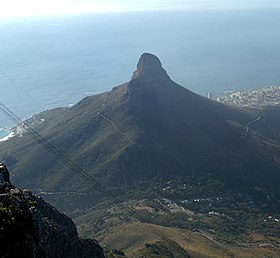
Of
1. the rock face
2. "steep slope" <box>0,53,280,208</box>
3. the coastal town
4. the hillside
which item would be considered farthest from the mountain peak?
the rock face

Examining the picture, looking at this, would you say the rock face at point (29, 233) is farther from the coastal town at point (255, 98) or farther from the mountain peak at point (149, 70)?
the coastal town at point (255, 98)

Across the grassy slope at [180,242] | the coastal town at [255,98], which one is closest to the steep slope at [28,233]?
the grassy slope at [180,242]

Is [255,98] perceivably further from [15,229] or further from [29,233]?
[15,229]

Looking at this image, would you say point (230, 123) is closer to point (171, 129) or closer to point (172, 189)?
point (171, 129)

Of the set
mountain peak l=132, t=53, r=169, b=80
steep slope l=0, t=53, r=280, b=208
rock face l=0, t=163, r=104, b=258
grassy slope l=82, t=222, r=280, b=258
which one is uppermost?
mountain peak l=132, t=53, r=169, b=80

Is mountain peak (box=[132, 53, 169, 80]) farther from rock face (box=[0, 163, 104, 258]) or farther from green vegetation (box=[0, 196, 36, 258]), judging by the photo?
green vegetation (box=[0, 196, 36, 258])

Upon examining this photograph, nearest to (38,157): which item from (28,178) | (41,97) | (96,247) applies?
(28,178)

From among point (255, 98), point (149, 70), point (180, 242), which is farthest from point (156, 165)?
point (255, 98)
